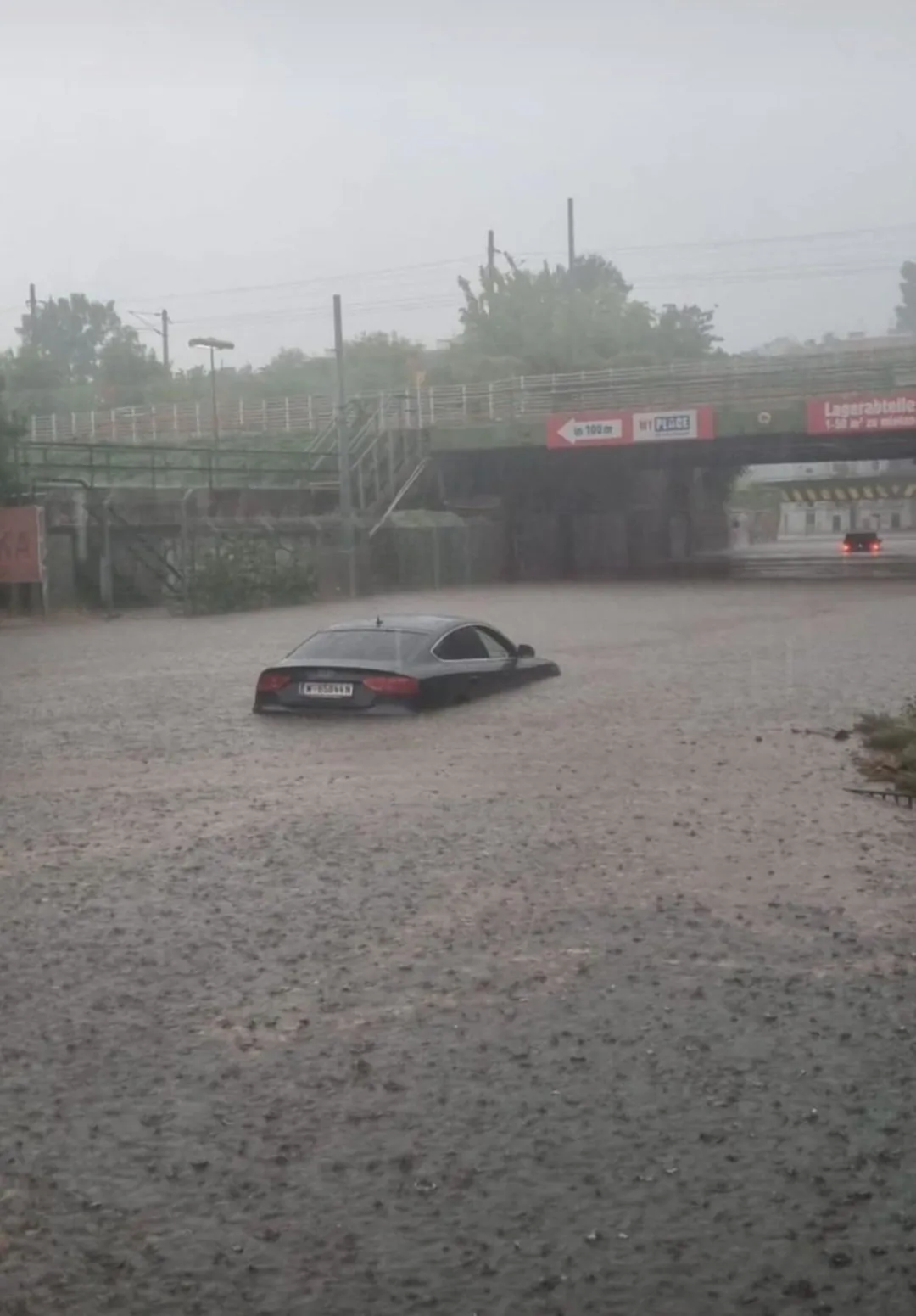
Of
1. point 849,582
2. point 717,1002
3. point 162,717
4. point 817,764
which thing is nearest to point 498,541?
point 849,582

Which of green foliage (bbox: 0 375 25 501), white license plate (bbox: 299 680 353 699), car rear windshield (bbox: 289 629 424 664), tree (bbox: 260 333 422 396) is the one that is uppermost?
tree (bbox: 260 333 422 396)

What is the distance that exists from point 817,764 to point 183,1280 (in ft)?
34.8

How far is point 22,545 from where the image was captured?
123ft

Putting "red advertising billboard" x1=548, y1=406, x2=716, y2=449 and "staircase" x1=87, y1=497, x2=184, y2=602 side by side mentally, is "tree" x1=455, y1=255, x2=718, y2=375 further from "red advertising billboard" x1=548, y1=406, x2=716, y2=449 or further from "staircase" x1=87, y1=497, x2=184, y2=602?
"staircase" x1=87, y1=497, x2=184, y2=602

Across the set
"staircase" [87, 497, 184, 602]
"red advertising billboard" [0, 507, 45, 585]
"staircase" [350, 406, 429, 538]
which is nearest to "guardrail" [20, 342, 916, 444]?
"staircase" [350, 406, 429, 538]

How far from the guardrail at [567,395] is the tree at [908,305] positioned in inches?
1767

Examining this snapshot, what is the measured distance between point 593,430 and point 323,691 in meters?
36.3

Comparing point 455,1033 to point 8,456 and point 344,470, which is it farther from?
point 344,470

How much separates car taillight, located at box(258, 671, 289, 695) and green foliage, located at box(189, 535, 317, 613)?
73.4ft

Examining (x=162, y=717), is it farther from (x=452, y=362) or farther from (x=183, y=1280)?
(x=452, y=362)

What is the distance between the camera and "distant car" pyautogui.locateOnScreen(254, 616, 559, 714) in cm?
1691

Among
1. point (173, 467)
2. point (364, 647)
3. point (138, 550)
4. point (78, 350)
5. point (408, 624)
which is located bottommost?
point (364, 647)

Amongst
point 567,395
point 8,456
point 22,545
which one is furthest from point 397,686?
point 567,395

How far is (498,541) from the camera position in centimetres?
5797
